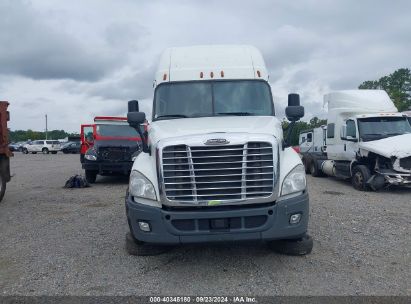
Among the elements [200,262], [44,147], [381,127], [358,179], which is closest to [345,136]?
[381,127]

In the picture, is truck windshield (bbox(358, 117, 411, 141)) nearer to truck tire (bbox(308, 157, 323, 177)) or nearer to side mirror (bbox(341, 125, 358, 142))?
side mirror (bbox(341, 125, 358, 142))

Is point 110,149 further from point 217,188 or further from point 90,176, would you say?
point 217,188

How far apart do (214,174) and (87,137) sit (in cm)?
1320

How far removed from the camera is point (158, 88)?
23.2 feet

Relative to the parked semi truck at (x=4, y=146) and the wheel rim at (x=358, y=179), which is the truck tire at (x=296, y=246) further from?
the wheel rim at (x=358, y=179)

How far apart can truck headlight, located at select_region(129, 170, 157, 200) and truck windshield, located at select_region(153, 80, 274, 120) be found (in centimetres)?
151

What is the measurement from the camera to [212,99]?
267 inches

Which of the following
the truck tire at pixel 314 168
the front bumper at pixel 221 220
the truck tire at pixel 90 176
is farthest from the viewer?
the truck tire at pixel 314 168

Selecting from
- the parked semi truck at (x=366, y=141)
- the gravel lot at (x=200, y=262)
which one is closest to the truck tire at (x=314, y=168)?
the parked semi truck at (x=366, y=141)

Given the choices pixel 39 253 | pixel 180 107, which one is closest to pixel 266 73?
pixel 180 107

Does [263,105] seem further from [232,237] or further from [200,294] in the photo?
[200,294]

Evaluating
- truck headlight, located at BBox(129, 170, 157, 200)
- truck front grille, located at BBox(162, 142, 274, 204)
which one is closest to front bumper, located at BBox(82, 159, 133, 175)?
truck headlight, located at BBox(129, 170, 157, 200)

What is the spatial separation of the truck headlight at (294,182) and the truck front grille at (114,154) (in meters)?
10.0

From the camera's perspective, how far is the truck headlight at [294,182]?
17.4ft
